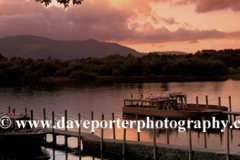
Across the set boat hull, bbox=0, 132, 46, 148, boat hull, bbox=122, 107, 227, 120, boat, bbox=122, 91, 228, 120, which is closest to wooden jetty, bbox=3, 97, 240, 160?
boat hull, bbox=0, 132, 46, 148

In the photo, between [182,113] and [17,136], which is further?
[182,113]

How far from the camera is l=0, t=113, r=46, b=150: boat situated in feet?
87.8

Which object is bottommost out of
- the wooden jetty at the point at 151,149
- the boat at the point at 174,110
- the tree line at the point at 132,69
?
the wooden jetty at the point at 151,149

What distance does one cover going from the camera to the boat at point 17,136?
1054 inches

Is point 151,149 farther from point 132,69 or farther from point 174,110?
point 132,69

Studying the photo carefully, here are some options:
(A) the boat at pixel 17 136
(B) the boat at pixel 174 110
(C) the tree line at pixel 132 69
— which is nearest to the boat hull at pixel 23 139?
(A) the boat at pixel 17 136

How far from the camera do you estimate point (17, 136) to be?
2673 cm

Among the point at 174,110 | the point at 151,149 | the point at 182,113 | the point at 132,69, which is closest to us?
the point at 151,149

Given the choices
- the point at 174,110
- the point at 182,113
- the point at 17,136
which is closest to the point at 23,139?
the point at 17,136

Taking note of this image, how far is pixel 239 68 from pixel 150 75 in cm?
5768

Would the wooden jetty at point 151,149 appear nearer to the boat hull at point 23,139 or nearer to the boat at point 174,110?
the boat hull at point 23,139

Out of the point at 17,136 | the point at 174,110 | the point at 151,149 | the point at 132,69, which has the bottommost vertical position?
the point at 151,149

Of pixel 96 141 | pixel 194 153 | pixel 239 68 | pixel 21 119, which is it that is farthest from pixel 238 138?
pixel 239 68

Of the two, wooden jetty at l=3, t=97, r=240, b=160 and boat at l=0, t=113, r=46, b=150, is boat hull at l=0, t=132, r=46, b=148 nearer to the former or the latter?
boat at l=0, t=113, r=46, b=150
